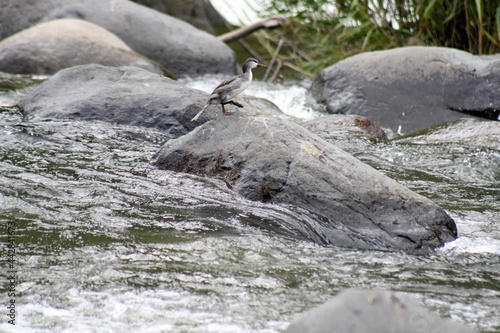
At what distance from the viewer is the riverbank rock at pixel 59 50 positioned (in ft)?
27.5

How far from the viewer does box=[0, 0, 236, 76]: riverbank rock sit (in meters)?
10.3

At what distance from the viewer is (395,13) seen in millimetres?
9961

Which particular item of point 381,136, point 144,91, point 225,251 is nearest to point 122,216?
point 225,251

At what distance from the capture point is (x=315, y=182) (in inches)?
156

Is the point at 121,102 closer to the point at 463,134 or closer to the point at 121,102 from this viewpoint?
the point at 121,102

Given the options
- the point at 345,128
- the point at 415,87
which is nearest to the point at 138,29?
the point at 415,87

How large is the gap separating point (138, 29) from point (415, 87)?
4.82m

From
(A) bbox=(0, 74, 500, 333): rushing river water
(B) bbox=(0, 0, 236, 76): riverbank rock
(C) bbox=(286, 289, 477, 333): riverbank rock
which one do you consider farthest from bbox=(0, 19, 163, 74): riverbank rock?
(C) bbox=(286, 289, 477, 333): riverbank rock

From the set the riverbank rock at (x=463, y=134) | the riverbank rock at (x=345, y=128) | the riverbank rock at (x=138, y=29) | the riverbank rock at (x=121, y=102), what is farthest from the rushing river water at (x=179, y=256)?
the riverbank rock at (x=138, y=29)

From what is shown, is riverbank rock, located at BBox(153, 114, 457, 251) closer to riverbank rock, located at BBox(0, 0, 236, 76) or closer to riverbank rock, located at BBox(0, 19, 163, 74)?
riverbank rock, located at BBox(0, 19, 163, 74)

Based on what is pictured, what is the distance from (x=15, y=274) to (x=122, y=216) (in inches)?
36.7

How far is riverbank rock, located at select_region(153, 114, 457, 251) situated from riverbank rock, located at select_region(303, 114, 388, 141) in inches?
85.1

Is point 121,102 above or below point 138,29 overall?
above

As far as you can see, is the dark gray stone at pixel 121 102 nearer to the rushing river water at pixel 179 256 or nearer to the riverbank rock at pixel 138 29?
the rushing river water at pixel 179 256
